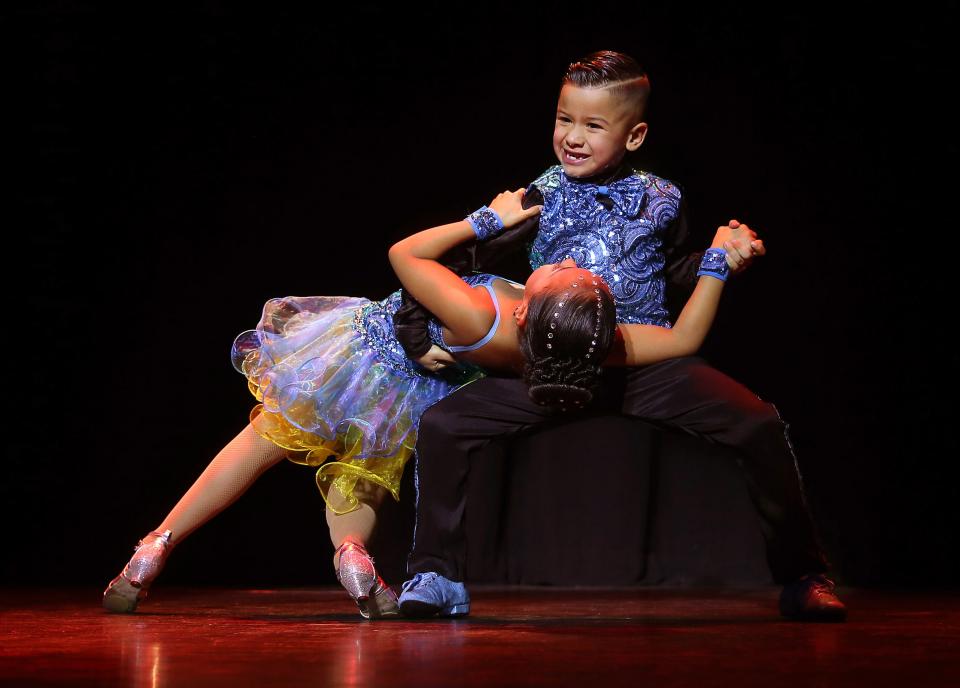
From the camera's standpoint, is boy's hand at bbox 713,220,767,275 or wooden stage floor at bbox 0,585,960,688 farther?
boy's hand at bbox 713,220,767,275

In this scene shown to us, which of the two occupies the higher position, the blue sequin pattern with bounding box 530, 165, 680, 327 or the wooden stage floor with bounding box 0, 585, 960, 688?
the blue sequin pattern with bounding box 530, 165, 680, 327

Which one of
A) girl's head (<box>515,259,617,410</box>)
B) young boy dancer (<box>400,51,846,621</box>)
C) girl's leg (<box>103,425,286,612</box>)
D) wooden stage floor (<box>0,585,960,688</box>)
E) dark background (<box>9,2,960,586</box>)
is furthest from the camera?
dark background (<box>9,2,960,586</box>)

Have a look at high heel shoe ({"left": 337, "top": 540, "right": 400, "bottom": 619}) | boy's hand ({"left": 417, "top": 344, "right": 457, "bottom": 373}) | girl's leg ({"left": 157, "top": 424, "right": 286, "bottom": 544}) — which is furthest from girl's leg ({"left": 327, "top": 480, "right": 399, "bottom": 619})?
boy's hand ({"left": 417, "top": 344, "right": 457, "bottom": 373})

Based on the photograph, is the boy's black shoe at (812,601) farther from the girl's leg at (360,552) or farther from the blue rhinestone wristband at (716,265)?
the girl's leg at (360,552)

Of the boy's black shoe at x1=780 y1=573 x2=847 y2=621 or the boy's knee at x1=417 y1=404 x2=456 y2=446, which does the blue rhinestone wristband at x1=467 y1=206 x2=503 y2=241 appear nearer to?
the boy's knee at x1=417 y1=404 x2=456 y2=446

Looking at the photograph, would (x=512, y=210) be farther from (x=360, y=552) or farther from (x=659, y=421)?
(x=360, y=552)

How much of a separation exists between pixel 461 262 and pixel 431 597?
2.05 feet

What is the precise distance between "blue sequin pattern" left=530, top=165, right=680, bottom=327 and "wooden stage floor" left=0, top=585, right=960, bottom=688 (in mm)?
602

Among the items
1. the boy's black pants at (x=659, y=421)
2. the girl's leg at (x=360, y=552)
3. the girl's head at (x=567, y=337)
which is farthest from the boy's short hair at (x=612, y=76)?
the girl's leg at (x=360, y=552)

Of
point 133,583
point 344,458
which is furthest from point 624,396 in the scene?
point 133,583

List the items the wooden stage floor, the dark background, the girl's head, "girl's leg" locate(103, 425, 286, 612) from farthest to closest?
1. the dark background
2. "girl's leg" locate(103, 425, 286, 612)
3. the girl's head
4. the wooden stage floor

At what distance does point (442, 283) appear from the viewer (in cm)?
221

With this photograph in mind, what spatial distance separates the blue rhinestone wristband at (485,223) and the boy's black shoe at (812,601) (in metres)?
0.84

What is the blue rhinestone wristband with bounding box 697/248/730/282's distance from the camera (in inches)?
88.7
